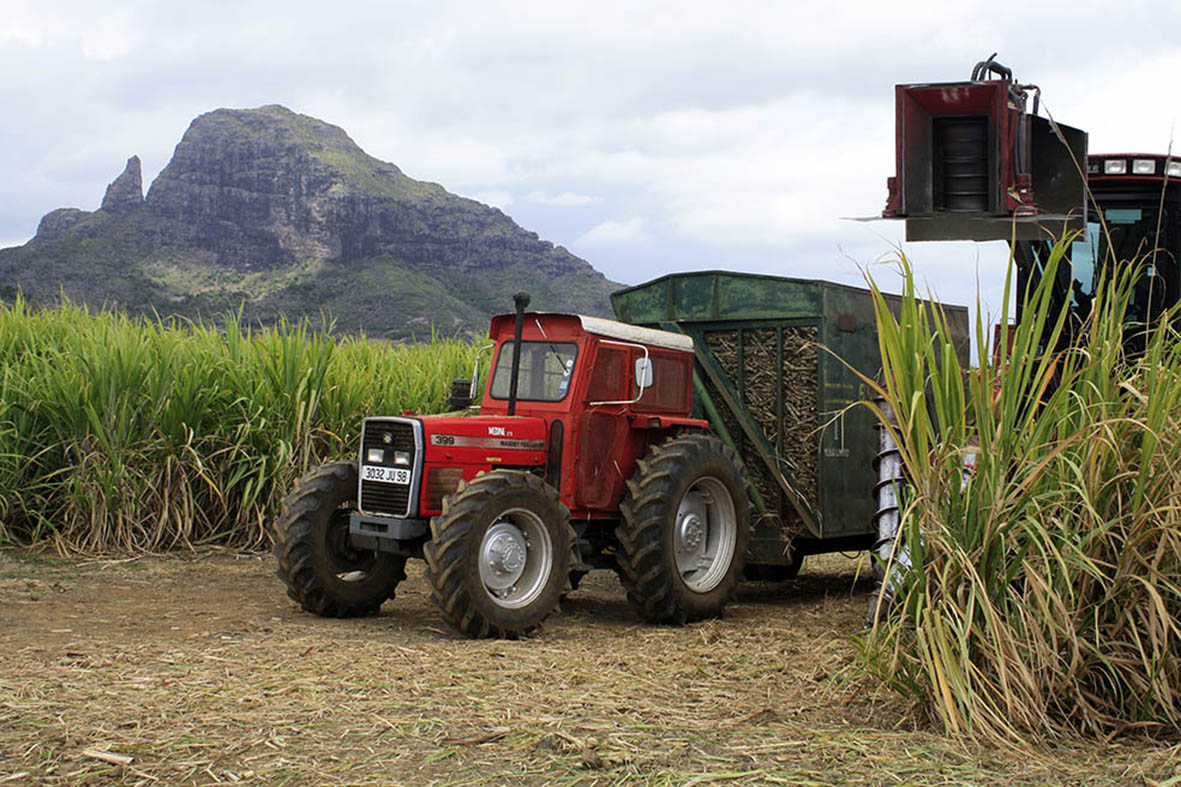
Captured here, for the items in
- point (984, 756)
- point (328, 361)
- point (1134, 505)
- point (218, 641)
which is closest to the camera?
point (984, 756)

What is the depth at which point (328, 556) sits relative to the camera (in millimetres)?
7219

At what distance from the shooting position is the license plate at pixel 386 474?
700 cm

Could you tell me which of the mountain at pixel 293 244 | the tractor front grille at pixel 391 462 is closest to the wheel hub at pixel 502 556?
the tractor front grille at pixel 391 462

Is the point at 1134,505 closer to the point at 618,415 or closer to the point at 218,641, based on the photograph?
the point at 618,415

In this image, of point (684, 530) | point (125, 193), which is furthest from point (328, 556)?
point (125, 193)

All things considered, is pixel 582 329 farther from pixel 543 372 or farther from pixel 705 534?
pixel 705 534

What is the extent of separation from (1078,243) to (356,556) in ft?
16.7

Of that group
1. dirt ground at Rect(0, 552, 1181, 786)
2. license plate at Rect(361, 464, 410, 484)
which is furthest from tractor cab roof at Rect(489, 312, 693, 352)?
dirt ground at Rect(0, 552, 1181, 786)

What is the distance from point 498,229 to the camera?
100875 millimetres

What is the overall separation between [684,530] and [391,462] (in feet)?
6.47

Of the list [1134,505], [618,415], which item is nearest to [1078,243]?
[618,415]

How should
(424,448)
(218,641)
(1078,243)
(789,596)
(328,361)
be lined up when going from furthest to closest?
(328,361), (789,596), (1078,243), (424,448), (218,641)

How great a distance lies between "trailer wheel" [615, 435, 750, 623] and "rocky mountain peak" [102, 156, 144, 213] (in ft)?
351

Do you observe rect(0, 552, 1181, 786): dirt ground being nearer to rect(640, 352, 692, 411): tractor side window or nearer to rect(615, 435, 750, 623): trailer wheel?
rect(615, 435, 750, 623): trailer wheel
